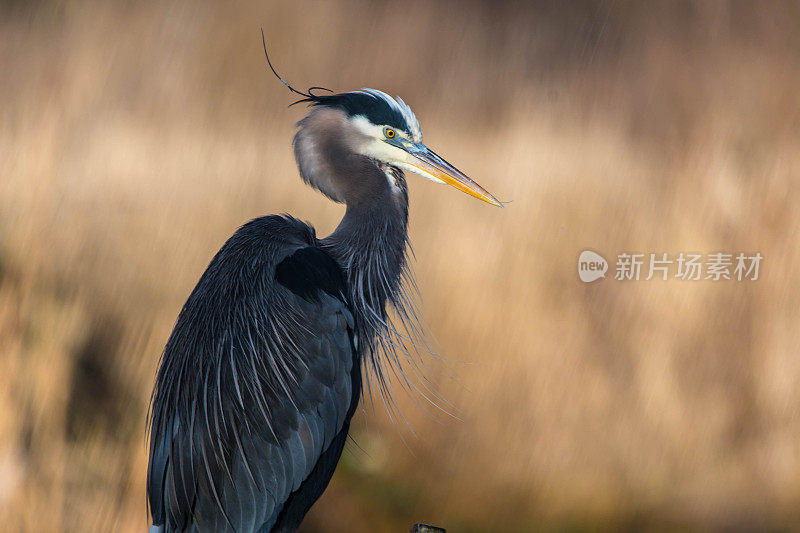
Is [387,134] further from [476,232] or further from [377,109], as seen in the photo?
[476,232]

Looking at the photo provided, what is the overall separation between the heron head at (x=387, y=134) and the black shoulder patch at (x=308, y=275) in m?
0.29

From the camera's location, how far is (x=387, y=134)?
150 cm

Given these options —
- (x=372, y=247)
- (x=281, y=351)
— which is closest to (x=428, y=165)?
(x=372, y=247)

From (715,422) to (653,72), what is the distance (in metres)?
1.18

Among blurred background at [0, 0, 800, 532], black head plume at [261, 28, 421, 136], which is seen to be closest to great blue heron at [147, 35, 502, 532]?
black head plume at [261, 28, 421, 136]

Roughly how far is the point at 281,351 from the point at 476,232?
0.95 metres

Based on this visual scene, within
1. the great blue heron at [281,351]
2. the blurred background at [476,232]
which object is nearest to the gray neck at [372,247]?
the great blue heron at [281,351]

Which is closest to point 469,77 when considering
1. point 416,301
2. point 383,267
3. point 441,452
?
point 416,301

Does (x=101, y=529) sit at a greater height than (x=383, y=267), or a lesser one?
lesser

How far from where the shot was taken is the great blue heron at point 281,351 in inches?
50.2

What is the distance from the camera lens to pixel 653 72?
2096 millimetres

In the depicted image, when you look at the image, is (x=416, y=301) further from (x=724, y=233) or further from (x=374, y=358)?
(x=724, y=233)

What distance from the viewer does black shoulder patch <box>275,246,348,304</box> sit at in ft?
4.45

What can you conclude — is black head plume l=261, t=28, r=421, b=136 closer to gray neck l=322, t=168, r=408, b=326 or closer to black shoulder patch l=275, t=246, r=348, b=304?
gray neck l=322, t=168, r=408, b=326
